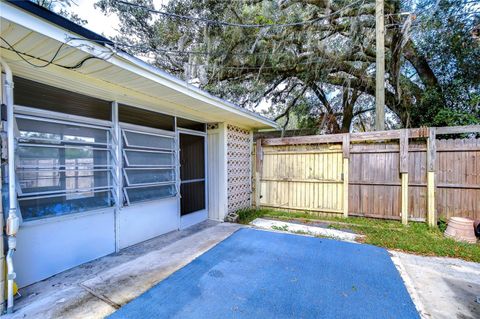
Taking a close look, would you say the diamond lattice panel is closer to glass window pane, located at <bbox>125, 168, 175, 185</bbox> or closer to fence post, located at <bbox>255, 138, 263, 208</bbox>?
fence post, located at <bbox>255, 138, 263, 208</bbox>

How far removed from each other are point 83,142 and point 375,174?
549 cm

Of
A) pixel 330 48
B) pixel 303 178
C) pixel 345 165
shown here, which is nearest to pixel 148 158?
pixel 303 178

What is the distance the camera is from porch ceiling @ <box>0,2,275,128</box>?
1853 mm

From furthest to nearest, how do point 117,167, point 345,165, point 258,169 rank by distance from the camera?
point 258,169
point 345,165
point 117,167

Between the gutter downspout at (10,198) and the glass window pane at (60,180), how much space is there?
378 mm

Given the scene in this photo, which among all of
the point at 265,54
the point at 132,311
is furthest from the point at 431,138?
the point at 132,311

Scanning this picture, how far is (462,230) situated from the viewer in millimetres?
3869

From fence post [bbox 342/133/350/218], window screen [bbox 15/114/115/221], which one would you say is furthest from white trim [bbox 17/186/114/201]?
fence post [bbox 342/133/350/218]

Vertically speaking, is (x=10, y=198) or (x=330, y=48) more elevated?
(x=330, y=48)

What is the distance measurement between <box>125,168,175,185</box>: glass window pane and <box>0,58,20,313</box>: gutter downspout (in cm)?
144

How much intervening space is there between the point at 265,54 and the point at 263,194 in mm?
4144

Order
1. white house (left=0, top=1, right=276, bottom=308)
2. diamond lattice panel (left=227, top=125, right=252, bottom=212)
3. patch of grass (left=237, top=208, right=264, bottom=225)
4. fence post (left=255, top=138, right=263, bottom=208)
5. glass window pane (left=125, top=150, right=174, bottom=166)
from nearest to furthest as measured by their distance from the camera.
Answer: white house (left=0, top=1, right=276, bottom=308)
glass window pane (left=125, top=150, right=174, bottom=166)
patch of grass (left=237, top=208, right=264, bottom=225)
diamond lattice panel (left=227, top=125, right=252, bottom=212)
fence post (left=255, top=138, right=263, bottom=208)

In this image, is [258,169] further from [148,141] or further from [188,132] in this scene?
[148,141]

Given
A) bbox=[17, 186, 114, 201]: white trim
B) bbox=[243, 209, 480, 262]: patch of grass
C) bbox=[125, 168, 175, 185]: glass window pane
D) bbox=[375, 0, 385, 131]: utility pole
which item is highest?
bbox=[375, 0, 385, 131]: utility pole
